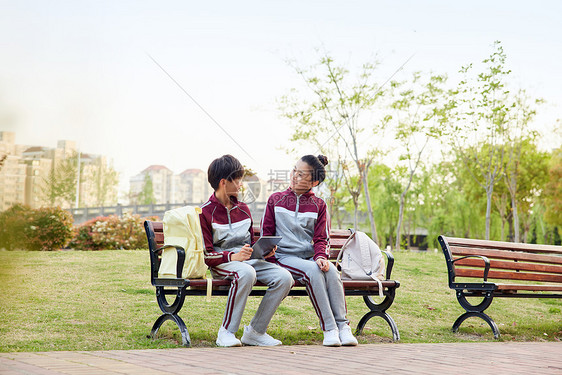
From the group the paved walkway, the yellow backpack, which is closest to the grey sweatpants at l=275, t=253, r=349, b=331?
the paved walkway

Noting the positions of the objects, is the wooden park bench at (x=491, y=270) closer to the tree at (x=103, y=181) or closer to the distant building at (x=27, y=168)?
the tree at (x=103, y=181)

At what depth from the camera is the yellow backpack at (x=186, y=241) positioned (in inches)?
175

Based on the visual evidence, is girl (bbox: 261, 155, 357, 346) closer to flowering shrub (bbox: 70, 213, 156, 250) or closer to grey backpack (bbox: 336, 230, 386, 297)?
grey backpack (bbox: 336, 230, 386, 297)

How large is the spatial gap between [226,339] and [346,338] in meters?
0.93

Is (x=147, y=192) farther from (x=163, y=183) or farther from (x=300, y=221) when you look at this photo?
(x=300, y=221)

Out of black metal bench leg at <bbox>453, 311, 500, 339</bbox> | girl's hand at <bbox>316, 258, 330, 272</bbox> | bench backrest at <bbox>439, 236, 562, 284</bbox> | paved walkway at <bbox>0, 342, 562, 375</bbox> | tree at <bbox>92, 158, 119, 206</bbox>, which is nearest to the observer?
tree at <bbox>92, 158, 119, 206</bbox>

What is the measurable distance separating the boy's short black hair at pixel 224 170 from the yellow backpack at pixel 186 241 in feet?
0.97

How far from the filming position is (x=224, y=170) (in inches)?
183

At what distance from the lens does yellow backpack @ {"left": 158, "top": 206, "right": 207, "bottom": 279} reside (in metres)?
4.44

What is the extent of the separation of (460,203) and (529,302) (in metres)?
24.4

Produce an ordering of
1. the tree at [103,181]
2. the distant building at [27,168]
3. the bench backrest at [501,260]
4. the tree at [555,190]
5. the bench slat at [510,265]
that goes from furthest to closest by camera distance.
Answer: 1. the tree at [555,190]
2. the bench slat at [510,265]
3. the bench backrest at [501,260]
4. the tree at [103,181]
5. the distant building at [27,168]

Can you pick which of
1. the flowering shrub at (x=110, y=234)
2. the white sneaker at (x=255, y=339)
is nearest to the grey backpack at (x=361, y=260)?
the white sneaker at (x=255, y=339)

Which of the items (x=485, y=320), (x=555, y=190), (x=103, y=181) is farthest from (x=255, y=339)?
(x=555, y=190)

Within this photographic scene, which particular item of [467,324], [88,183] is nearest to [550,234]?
[467,324]
